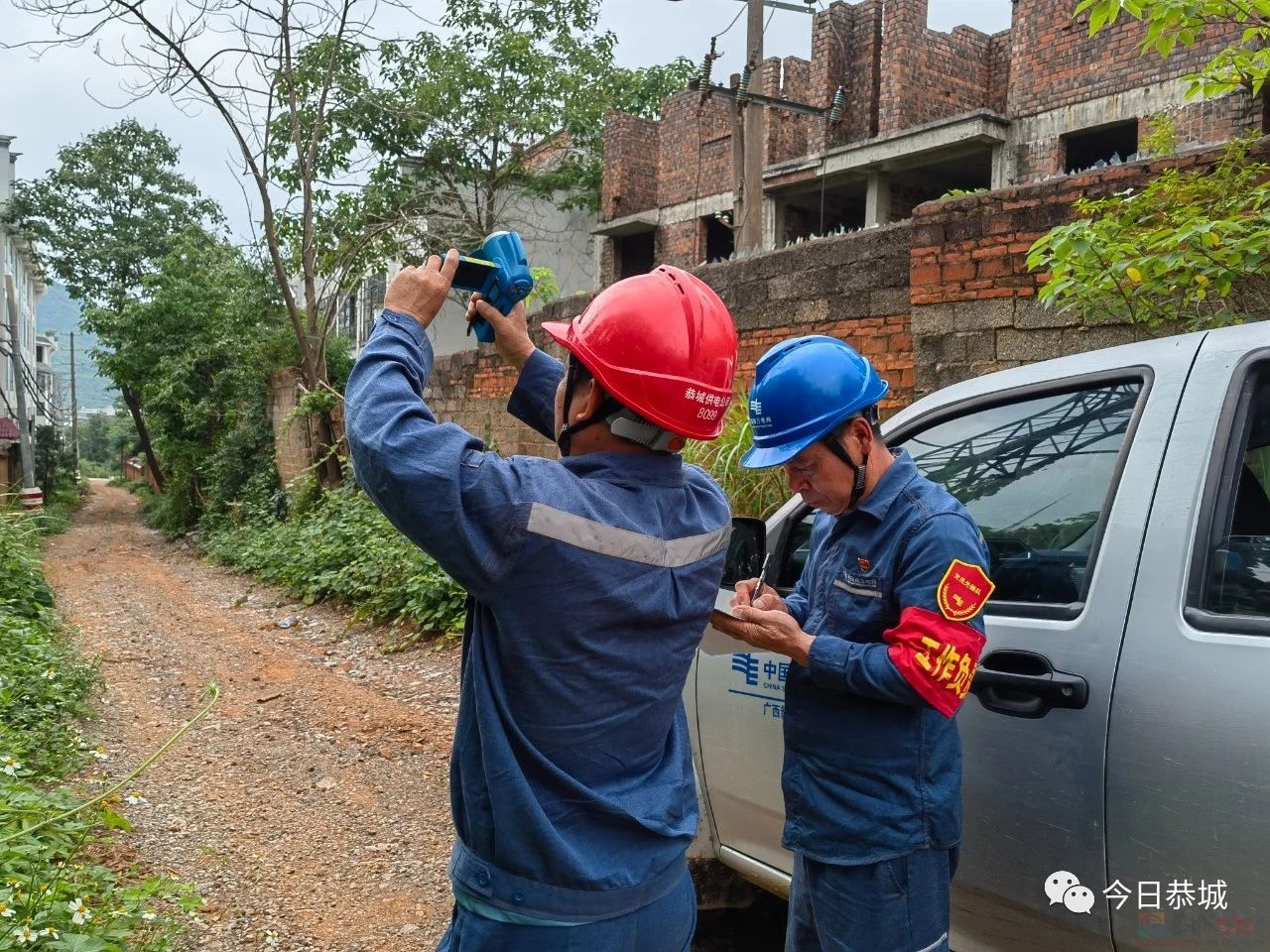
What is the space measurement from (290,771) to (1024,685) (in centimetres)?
414

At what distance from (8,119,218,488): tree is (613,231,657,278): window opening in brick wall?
13.5 metres

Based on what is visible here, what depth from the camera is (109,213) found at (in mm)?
26344

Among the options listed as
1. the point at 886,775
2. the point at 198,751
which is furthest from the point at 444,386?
the point at 886,775

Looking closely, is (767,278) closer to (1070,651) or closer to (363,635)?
(363,635)

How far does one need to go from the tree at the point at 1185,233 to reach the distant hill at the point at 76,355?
20.1 meters

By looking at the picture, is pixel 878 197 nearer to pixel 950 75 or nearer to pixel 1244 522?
pixel 950 75

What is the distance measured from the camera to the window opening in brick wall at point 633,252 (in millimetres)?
18172

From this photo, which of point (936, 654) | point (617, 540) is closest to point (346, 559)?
point (936, 654)

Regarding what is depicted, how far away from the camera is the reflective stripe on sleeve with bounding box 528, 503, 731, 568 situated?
4.42 feet

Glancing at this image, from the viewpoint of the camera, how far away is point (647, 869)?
1517 millimetres

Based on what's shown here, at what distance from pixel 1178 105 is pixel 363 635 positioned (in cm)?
989

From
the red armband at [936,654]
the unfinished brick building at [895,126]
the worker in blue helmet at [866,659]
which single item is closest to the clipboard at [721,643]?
the worker in blue helmet at [866,659]

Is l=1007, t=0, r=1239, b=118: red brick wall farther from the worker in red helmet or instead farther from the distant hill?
the distant hill

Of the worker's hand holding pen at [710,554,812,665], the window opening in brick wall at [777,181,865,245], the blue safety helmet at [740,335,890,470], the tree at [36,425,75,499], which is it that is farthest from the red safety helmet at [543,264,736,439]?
the tree at [36,425,75,499]
